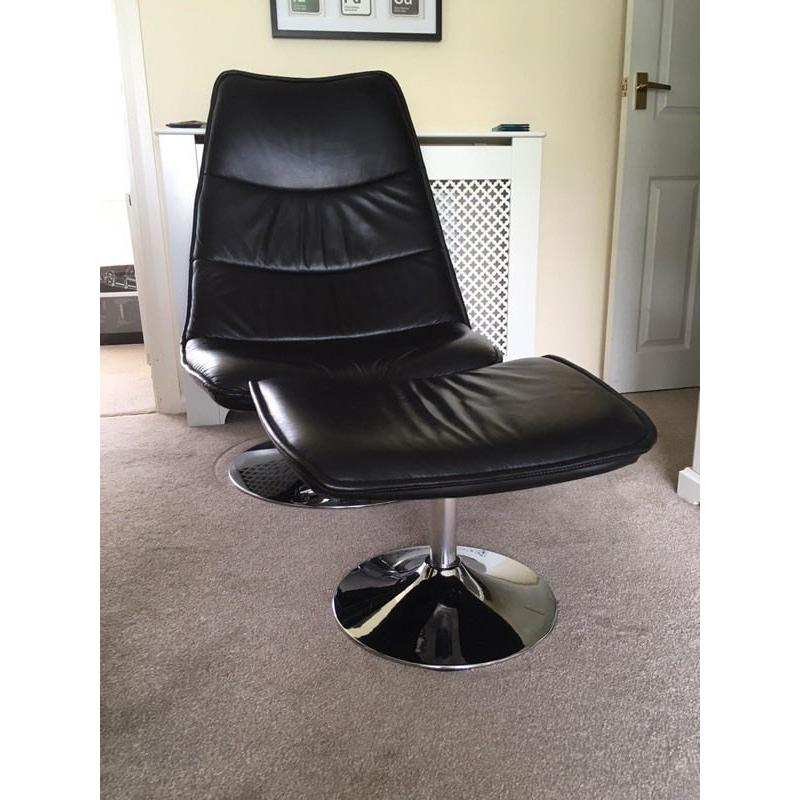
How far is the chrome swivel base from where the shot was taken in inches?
43.2

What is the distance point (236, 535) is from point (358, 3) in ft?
5.24

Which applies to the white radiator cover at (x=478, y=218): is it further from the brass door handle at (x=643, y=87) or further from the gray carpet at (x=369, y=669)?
the gray carpet at (x=369, y=669)

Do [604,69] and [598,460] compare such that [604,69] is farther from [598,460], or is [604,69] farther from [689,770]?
[689,770]

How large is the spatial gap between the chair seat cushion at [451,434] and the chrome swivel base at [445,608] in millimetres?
237

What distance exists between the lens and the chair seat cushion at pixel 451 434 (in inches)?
33.3

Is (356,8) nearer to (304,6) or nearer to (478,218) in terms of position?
(304,6)

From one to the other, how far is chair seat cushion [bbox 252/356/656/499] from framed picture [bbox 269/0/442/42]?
146 cm

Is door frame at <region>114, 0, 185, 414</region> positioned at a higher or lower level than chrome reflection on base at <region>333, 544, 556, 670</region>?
higher

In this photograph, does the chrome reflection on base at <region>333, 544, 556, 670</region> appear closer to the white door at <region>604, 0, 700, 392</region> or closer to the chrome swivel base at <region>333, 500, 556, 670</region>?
the chrome swivel base at <region>333, 500, 556, 670</region>

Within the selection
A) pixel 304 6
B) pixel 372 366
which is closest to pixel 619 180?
pixel 304 6

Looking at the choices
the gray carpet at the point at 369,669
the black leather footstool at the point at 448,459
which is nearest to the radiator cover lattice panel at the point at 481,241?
the gray carpet at the point at 369,669

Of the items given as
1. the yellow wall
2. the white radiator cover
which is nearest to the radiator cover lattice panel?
the white radiator cover

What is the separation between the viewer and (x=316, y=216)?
1675 mm
